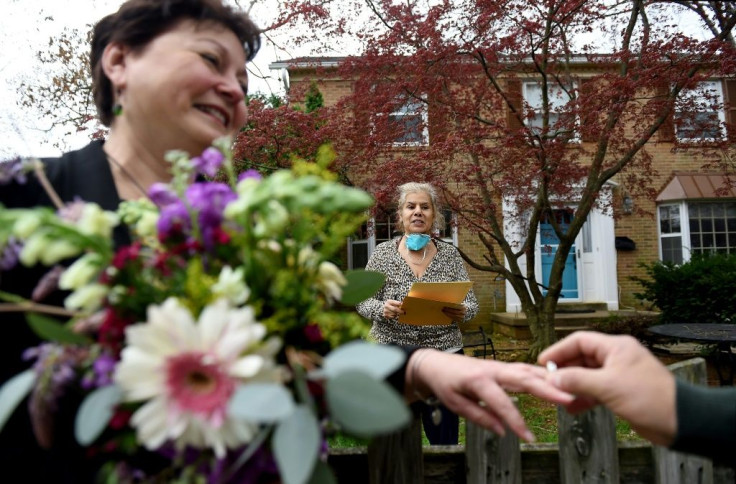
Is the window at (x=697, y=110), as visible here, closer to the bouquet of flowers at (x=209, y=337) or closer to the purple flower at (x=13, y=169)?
the bouquet of flowers at (x=209, y=337)

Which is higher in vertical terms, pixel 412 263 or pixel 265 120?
pixel 265 120

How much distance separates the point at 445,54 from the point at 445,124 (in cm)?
90

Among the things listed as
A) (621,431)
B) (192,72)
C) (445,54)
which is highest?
(445,54)

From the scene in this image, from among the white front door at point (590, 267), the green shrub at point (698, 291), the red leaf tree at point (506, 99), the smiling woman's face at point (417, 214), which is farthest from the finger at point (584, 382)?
the white front door at point (590, 267)

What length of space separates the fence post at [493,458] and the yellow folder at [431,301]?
172 cm

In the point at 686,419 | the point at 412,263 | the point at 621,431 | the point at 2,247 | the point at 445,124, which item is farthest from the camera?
the point at 445,124

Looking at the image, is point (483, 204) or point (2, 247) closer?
point (2, 247)

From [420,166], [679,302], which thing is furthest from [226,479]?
[679,302]

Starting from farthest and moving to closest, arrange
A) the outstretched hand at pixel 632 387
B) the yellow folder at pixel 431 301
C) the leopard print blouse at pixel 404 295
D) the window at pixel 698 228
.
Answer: the window at pixel 698 228 → the leopard print blouse at pixel 404 295 → the yellow folder at pixel 431 301 → the outstretched hand at pixel 632 387

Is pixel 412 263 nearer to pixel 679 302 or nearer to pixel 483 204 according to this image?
pixel 483 204

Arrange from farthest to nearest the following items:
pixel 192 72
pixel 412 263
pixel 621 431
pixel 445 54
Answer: pixel 445 54
pixel 621 431
pixel 412 263
pixel 192 72

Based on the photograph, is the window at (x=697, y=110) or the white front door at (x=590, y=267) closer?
the window at (x=697, y=110)

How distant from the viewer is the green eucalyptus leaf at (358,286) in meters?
1.06

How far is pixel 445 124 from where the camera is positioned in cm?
701
